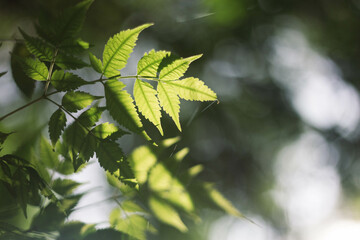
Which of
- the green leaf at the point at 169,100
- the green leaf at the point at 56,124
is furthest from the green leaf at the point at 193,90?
the green leaf at the point at 56,124

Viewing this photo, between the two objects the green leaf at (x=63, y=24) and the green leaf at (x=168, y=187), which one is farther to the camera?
the green leaf at (x=168, y=187)

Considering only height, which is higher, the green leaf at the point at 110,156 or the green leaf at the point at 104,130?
the green leaf at the point at 104,130

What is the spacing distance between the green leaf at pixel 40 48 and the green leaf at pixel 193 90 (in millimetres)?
109

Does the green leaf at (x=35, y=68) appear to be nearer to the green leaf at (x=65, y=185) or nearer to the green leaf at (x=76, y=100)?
the green leaf at (x=76, y=100)

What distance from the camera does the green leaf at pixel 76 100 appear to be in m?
0.24

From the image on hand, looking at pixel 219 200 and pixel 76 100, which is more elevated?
pixel 76 100

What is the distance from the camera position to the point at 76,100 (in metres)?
0.25

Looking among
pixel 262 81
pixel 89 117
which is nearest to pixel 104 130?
pixel 89 117

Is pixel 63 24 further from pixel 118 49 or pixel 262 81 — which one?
pixel 262 81

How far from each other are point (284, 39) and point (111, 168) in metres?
1.71

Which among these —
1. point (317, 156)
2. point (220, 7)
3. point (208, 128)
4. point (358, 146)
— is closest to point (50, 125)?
point (220, 7)

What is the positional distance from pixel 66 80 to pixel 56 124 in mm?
43

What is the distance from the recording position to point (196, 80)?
0.77ft

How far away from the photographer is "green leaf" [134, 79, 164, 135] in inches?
9.4
